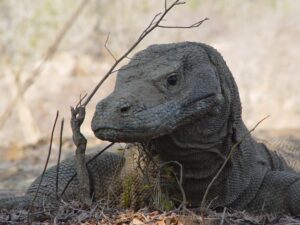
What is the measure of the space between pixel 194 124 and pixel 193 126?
0.01m

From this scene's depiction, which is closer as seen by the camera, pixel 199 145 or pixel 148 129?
pixel 148 129

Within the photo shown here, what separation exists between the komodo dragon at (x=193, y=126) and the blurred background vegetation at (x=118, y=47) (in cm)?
997

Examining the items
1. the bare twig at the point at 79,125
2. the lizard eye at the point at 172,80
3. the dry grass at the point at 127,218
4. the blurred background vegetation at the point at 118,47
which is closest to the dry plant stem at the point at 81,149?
the bare twig at the point at 79,125

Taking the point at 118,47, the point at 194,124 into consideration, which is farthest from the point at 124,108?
the point at 118,47

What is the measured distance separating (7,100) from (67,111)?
4.44 feet

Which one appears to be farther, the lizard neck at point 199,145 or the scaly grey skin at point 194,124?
the lizard neck at point 199,145

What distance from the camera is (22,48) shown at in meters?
17.3

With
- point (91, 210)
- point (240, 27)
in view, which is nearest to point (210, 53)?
point (91, 210)

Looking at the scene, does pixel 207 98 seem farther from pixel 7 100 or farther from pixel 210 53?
pixel 7 100

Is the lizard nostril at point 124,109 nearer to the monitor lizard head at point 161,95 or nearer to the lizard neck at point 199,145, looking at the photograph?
the monitor lizard head at point 161,95

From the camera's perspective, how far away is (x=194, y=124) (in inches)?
202

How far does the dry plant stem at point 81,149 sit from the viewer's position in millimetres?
4859

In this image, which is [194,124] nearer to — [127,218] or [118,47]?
[127,218]

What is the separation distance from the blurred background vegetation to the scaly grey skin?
9976 mm
